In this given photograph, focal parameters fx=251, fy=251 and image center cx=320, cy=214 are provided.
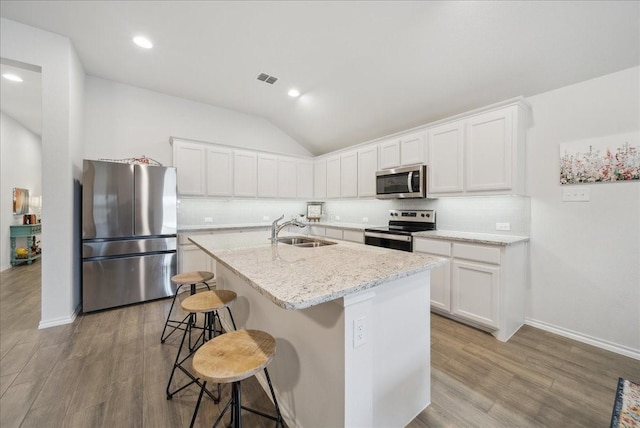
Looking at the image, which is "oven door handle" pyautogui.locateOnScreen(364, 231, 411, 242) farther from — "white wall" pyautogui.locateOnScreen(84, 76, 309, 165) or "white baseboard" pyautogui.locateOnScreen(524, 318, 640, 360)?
"white wall" pyautogui.locateOnScreen(84, 76, 309, 165)

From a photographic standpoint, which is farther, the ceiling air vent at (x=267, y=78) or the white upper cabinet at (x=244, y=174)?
the white upper cabinet at (x=244, y=174)

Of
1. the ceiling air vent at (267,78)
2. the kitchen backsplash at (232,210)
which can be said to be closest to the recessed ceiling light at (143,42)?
the ceiling air vent at (267,78)

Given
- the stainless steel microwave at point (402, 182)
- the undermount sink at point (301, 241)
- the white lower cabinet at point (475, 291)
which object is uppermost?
the stainless steel microwave at point (402, 182)

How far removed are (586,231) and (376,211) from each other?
2643 mm

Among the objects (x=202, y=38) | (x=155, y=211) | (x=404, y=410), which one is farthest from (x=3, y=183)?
(x=404, y=410)

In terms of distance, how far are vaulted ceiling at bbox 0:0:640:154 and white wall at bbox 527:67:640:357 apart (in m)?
0.25

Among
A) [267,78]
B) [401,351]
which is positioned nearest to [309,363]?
[401,351]

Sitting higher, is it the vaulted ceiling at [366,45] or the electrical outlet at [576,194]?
the vaulted ceiling at [366,45]

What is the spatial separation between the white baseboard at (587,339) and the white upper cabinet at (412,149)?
7.43 ft

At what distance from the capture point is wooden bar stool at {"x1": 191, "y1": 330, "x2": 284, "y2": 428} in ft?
3.42

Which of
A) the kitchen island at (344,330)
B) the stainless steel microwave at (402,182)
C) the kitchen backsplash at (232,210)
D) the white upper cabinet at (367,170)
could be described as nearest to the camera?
the kitchen island at (344,330)

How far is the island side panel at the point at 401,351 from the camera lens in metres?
1.32

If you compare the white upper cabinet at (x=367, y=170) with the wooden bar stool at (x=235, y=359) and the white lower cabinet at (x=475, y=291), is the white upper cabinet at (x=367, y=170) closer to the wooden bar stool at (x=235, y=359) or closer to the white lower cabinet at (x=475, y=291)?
the white lower cabinet at (x=475, y=291)

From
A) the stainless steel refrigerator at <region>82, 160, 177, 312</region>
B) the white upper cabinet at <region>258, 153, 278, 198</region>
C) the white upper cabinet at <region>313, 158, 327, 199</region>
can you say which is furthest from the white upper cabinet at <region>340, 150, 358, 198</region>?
the stainless steel refrigerator at <region>82, 160, 177, 312</region>
